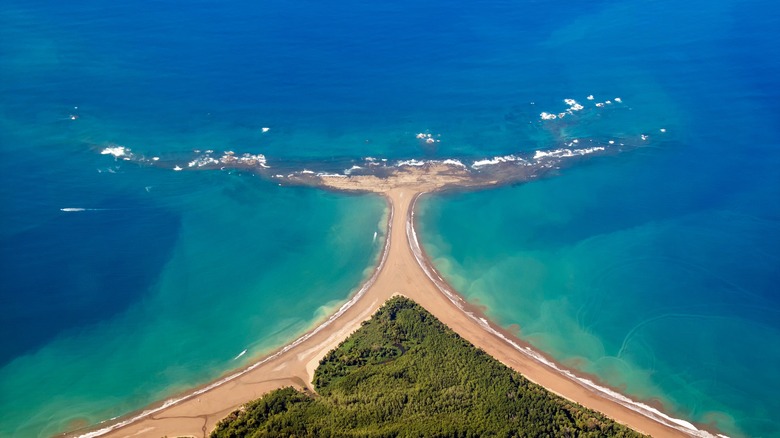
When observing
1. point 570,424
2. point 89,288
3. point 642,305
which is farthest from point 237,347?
point 642,305

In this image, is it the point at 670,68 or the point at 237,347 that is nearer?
the point at 237,347

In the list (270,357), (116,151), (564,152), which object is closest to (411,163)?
(564,152)

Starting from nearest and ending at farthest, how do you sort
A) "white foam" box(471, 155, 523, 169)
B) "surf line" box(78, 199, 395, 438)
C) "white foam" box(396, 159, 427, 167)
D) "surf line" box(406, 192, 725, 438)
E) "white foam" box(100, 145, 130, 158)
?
"surf line" box(78, 199, 395, 438) → "surf line" box(406, 192, 725, 438) → "white foam" box(100, 145, 130, 158) → "white foam" box(396, 159, 427, 167) → "white foam" box(471, 155, 523, 169)

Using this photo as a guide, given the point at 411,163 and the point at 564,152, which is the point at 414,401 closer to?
the point at 411,163

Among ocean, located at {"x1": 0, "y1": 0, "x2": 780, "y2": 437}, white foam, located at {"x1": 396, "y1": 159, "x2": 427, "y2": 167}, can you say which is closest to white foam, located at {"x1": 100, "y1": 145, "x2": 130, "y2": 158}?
ocean, located at {"x1": 0, "y1": 0, "x2": 780, "y2": 437}

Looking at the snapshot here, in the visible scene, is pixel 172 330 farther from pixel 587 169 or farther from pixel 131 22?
pixel 131 22

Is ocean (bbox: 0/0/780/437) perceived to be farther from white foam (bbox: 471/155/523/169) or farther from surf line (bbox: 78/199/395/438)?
white foam (bbox: 471/155/523/169)

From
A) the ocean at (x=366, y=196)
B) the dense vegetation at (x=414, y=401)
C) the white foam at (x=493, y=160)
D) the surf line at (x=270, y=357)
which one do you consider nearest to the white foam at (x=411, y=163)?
the ocean at (x=366, y=196)

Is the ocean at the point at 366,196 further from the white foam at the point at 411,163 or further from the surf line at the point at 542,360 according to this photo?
the white foam at the point at 411,163
